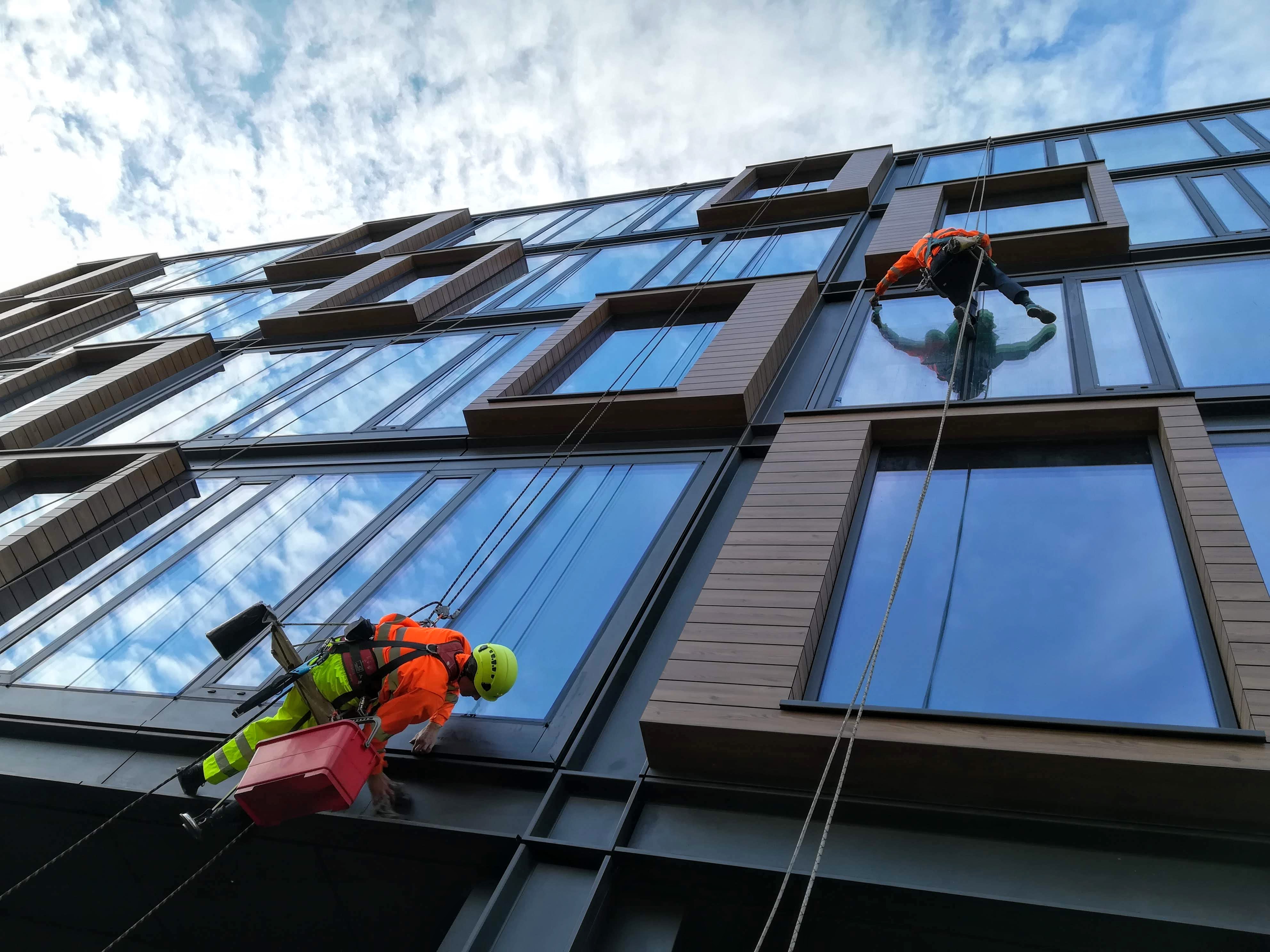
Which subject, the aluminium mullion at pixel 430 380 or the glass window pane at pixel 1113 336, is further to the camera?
the aluminium mullion at pixel 430 380

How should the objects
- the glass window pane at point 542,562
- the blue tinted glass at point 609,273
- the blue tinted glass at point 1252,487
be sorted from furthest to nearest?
the blue tinted glass at point 609,273, the glass window pane at point 542,562, the blue tinted glass at point 1252,487

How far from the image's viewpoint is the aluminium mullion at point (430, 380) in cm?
1021

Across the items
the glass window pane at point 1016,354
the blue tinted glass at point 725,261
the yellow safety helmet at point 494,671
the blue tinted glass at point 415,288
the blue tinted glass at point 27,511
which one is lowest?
the yellow safety helmet at point 494,671

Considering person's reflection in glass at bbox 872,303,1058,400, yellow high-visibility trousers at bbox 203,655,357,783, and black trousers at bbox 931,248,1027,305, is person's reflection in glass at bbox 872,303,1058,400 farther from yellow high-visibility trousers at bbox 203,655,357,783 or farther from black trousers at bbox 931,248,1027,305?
yellow high-visibility trousers at bbox 203,655,357,783

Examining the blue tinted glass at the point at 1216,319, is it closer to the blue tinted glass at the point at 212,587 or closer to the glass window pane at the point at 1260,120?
the glass window pane at the point at 1260,120

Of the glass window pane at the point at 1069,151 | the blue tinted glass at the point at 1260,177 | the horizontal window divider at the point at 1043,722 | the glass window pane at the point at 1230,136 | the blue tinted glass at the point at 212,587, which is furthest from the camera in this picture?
the glass window pane at the point at 1069,151

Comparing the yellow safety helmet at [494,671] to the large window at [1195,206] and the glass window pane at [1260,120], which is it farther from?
the glass window pane at [1260,120]

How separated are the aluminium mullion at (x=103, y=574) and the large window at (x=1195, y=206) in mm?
10278

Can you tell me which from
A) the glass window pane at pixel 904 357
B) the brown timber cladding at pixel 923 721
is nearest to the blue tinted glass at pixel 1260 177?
the glass window pane at pixel 904 357

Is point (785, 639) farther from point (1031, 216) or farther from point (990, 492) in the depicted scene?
point (1031, 216)

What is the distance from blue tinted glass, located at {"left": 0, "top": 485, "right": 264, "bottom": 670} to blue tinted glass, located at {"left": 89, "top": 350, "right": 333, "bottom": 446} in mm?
2585

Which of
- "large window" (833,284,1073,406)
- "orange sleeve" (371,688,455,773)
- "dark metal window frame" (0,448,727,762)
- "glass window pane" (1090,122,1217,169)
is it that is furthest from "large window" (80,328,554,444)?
"glass window pane" (1090,122,1217,169)

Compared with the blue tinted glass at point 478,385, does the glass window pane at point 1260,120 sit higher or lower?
lower

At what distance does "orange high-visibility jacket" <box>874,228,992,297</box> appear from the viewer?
7676mm
